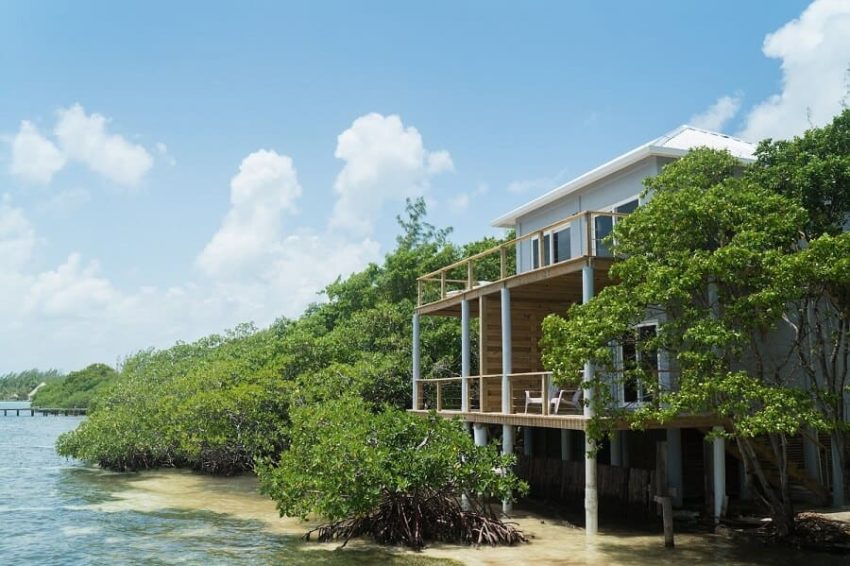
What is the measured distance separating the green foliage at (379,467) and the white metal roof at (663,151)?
24.6 feet

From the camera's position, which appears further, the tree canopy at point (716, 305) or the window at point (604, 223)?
the window at point (604, 223)

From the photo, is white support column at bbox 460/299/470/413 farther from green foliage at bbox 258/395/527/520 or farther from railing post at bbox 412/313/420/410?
green foliage at bbox 258/395/527/520

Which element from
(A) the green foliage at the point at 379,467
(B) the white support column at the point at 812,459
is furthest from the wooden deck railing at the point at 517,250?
(B) the white support column at the point at 812,459

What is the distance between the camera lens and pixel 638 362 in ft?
49.3

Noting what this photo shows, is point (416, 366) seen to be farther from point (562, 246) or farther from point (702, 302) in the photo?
point (702, 302)

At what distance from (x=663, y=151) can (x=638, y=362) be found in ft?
19.9

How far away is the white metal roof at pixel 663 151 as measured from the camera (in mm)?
18719

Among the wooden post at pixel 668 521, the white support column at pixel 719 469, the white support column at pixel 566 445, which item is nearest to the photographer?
the wooden post at pixel 668 521

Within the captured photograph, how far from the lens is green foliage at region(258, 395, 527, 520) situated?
51.8ft

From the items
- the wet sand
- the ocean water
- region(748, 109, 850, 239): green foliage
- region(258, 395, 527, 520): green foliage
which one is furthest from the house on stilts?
region(258, 395, 527, 520): green foliage

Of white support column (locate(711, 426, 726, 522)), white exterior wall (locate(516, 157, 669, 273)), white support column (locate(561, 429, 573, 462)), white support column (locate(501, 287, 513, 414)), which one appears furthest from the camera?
white support column (locate(561, 429, 573, 462))

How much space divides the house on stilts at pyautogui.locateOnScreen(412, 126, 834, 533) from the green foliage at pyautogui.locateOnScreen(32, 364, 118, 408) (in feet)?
315

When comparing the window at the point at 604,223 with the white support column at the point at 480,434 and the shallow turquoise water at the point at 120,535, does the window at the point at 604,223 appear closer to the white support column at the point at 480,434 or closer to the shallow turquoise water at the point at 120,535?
the white support column at the point at 480,434

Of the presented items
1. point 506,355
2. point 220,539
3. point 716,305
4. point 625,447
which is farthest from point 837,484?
point 220,539
